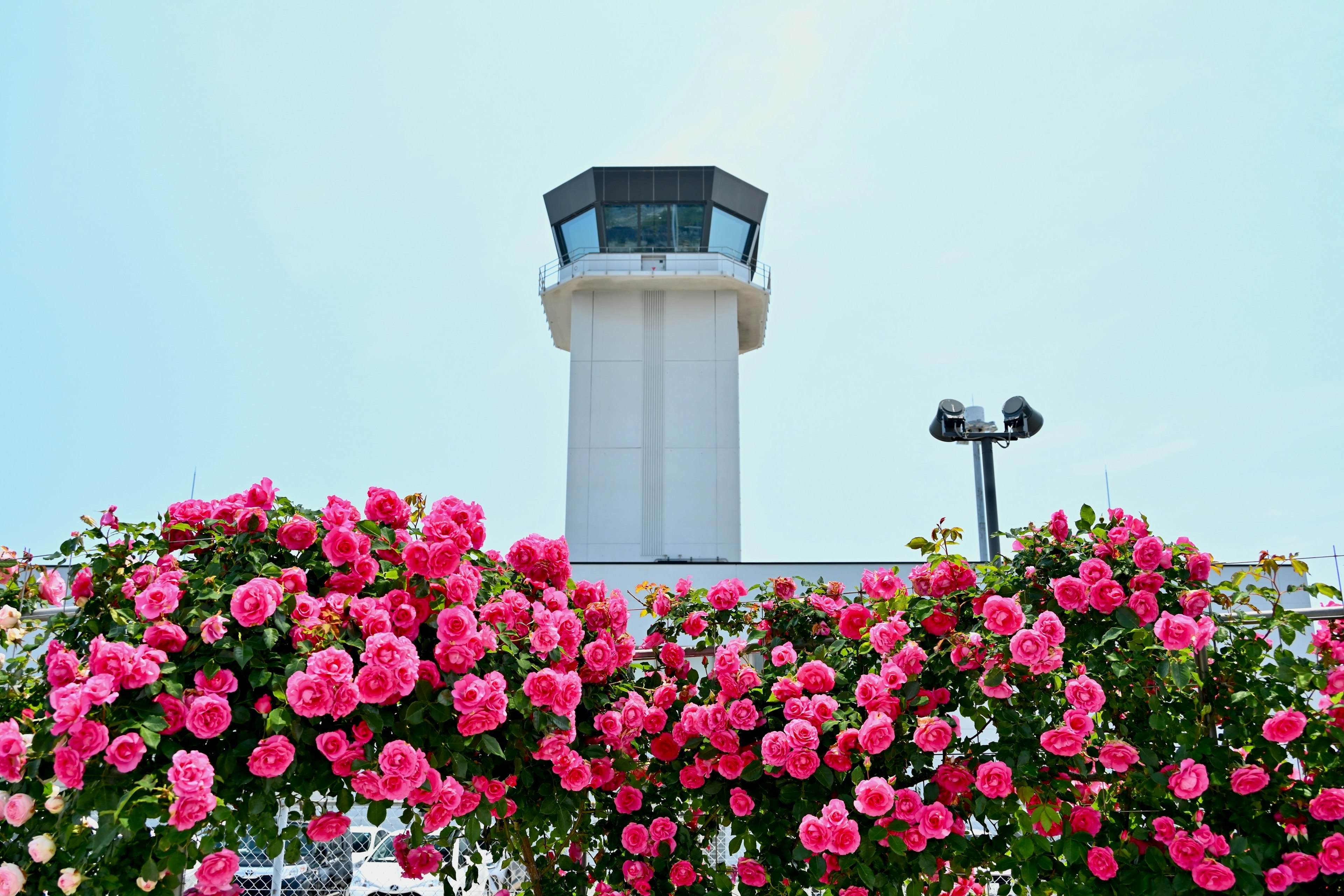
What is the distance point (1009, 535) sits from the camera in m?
3.64

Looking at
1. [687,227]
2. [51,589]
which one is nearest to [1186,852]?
[51,589]

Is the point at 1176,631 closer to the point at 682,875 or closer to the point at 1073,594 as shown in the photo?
the point at 1073,594

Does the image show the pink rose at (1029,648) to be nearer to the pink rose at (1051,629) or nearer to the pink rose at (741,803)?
the pink rose at (1051,629)

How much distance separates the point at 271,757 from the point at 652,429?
19.6m

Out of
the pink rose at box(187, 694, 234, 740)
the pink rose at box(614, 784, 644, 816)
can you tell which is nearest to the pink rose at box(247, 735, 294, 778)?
the pink rose at box(187, 694, 234, 740)

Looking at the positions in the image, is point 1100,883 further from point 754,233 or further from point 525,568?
point 754,233

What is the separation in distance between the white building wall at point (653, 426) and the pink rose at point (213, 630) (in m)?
18.3

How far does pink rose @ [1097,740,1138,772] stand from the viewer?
309 centimetres

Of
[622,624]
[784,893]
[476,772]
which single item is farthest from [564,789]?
[784,893]

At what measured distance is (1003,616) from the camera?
10.6 ft

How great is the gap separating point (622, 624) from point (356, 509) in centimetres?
114

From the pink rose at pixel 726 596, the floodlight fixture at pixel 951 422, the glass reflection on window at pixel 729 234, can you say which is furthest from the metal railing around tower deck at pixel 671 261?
the pink rose at pixel 726 596

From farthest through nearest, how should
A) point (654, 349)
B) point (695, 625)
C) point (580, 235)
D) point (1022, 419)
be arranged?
point (580, 235) → point (654, 349) → point (1022, 419) → point (695, 625)

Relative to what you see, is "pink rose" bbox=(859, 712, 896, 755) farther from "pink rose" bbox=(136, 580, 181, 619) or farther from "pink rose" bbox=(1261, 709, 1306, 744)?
"pink rose" bbox=(136, 580, 181, 619)
